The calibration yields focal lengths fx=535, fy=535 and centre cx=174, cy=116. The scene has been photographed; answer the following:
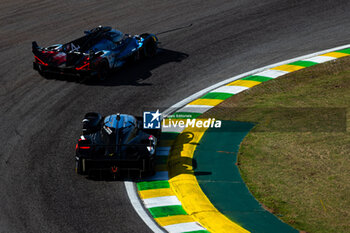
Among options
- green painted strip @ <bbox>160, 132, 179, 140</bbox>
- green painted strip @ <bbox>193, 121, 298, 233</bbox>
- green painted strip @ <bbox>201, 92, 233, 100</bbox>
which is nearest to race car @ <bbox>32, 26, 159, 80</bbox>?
green painted strip @ <bbox>201, 92, 233, 100</bbox>

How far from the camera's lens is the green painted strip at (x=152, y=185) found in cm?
1368

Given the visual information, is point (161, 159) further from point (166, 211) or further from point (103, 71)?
point (103, 71)

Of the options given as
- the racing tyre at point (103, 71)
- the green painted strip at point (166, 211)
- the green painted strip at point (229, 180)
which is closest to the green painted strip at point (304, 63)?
the green painted strip at point (229, 180)

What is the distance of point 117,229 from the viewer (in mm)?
11961

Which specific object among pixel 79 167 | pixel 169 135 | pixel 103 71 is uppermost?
pixel 103 71

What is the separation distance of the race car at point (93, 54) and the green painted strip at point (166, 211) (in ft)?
26.7

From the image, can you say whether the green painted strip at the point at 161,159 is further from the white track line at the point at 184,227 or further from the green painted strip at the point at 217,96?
the green painted strip at the point at 217,96

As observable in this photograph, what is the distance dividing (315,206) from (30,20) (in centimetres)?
1890

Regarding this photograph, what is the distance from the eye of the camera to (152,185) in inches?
542

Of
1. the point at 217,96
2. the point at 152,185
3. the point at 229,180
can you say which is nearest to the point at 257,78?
the point at 217,96

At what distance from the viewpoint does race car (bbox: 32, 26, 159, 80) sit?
19562mm

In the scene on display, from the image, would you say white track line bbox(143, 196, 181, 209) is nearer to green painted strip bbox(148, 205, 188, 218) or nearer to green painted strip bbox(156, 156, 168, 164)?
green painted strip bbox(148, 205, 188, 218)

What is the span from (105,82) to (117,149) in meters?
6.57

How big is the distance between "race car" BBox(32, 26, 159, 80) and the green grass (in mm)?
4805
